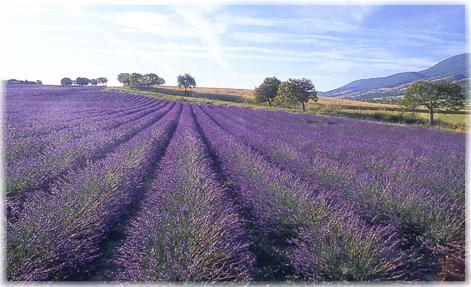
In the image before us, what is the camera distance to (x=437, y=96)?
2798 centimetres

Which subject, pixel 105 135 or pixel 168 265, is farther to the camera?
pixel 105 135

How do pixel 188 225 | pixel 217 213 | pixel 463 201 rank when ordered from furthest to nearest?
1. pixel 463 201
2. pixel 217 213
3. pixel 188 225

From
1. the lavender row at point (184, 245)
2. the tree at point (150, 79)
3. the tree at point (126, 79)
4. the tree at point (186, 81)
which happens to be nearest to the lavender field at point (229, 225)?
the lavender row at point (184, 245)

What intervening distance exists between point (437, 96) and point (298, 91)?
14.4 meters

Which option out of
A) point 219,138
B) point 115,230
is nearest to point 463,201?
point 115,230

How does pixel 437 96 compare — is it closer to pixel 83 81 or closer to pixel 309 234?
pixel 309 234

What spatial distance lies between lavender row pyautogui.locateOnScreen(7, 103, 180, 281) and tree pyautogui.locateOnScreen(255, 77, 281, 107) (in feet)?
136

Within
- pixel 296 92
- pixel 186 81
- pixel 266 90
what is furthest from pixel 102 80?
pixel 296 92

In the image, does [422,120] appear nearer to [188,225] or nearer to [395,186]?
[395,186]

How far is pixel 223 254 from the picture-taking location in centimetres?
237

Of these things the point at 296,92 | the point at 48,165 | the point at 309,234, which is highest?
the point at 296,92

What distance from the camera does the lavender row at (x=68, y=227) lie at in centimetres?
232

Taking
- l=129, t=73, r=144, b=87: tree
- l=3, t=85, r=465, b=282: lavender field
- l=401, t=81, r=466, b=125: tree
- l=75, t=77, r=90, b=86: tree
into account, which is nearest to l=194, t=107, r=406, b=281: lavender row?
l=3, t=85, r=465, b=282: lavender field

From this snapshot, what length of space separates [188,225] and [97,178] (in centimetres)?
170
